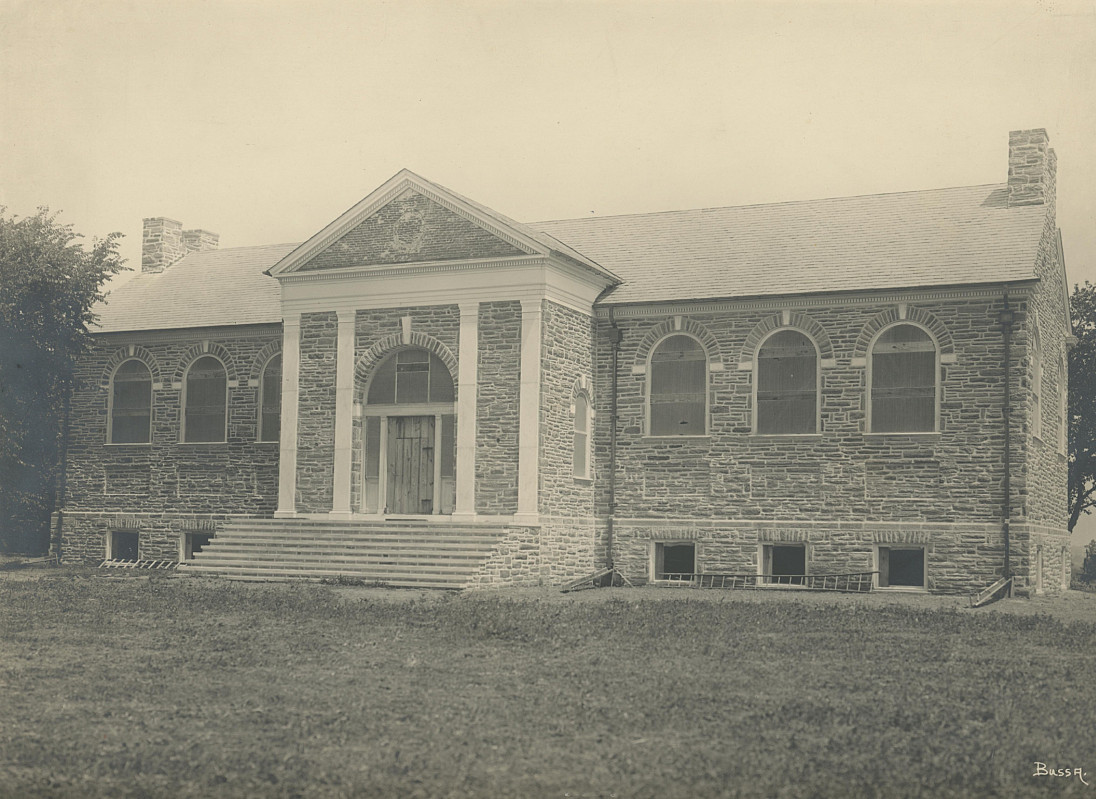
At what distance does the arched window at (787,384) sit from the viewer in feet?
86.8

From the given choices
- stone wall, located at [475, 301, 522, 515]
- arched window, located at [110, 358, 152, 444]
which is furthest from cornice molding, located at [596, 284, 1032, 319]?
arched window, located at [110, 358, 152, 444]

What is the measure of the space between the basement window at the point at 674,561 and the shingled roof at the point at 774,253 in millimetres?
5227

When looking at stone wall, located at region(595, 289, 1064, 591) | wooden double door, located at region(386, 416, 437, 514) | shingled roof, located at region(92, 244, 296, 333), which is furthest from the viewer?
shingled roof, located at region(92, 244, 296, 333)

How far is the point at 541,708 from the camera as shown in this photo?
1202 cm

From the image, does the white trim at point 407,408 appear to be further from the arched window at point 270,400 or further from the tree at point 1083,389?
the tree at point 1083,389

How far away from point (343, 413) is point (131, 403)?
8090 mm

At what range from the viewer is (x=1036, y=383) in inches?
1060

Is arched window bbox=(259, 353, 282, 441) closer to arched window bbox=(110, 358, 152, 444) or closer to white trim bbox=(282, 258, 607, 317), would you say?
arched window bbox=(110, 358, 152, 444)

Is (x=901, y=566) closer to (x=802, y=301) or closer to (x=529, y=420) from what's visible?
(x=802, y=301)

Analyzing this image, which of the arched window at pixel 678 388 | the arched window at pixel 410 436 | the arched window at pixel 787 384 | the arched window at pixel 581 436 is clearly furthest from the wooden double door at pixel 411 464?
the arched window at pixel 787 384

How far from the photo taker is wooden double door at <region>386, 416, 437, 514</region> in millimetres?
27250

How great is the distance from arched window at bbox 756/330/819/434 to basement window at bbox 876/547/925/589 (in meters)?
2.86
